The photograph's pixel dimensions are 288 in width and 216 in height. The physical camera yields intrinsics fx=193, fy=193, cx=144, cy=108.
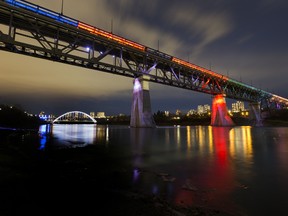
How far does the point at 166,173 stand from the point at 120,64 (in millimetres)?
42112

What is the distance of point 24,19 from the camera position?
34.6m

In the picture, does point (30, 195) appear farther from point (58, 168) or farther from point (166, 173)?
point (166, 173)

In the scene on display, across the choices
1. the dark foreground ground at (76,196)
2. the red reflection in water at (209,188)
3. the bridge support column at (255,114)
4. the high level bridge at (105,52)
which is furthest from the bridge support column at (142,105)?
the bridge support column at (255,114)

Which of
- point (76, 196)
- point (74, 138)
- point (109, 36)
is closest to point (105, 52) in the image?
point (109, 36)

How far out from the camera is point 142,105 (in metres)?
49.3

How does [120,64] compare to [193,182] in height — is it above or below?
above

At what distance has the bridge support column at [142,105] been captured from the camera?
49688 mm

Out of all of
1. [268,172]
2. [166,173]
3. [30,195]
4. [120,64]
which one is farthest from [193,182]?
[120,64]

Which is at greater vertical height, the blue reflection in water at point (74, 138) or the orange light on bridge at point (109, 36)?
the orange light on bridge at point (109, 36)

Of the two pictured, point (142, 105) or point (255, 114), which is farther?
point (255, 114)

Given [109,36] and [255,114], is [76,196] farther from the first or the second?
[255,114]

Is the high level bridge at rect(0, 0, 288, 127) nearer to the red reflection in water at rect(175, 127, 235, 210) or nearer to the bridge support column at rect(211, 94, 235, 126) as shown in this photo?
the bridge support column at rect(211, 94, 235, 126)

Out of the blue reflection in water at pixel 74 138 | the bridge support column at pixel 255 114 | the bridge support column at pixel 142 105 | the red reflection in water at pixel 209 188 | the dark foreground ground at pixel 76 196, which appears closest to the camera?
the dark foreground ground at pixel 76 196

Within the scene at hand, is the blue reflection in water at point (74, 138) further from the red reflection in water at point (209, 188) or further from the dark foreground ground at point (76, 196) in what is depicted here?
the red reflection in water at point (209, 188)
